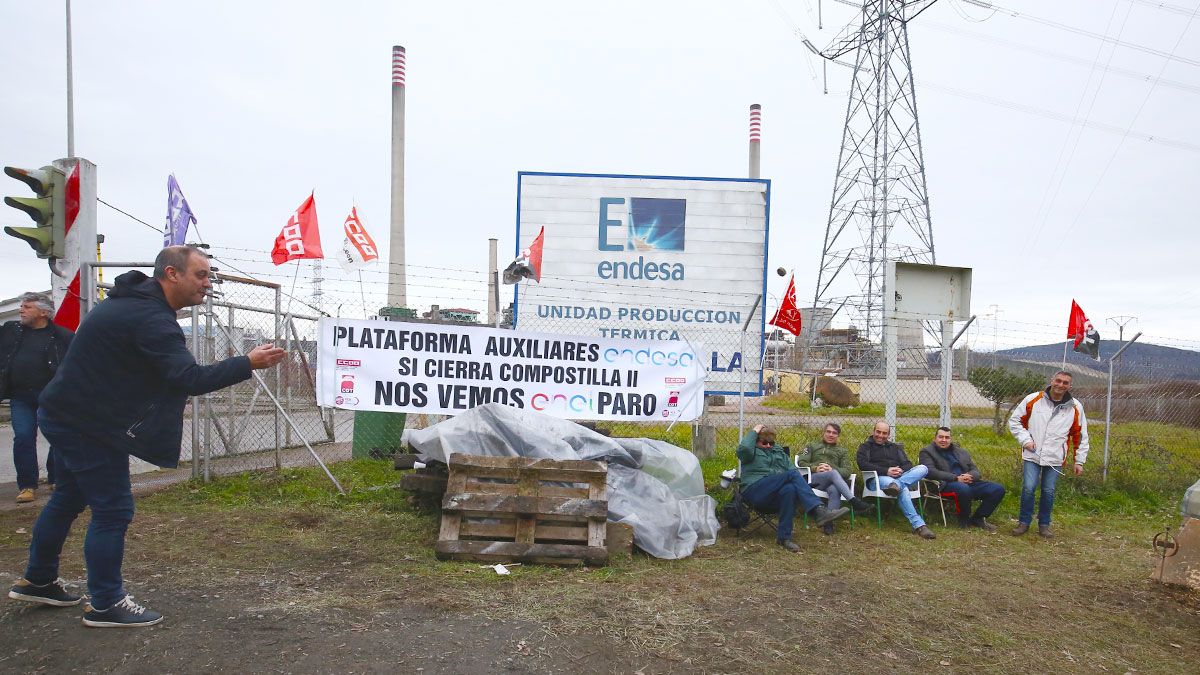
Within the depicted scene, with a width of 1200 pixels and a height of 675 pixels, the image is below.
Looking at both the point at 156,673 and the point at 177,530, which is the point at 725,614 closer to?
the point at 156,673

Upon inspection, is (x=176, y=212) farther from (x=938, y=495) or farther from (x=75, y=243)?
(x=938, y=495)

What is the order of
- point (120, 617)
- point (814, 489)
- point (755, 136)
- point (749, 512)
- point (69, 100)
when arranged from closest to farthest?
point (120, 617) < point (749, 512) < point (814, 489) < point (69, 100) < point (755, 136)

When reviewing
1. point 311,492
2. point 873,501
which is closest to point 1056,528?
point 873,501

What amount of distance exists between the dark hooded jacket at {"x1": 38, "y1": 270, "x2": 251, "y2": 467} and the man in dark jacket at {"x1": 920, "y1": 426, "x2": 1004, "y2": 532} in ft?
20.8

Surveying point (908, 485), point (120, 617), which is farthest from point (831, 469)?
point (120, 617)

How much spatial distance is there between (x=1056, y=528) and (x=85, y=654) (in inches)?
307

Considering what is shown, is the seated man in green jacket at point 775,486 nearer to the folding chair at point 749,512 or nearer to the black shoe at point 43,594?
the folding chair at point 749,512

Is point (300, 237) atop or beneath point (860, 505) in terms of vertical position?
atop

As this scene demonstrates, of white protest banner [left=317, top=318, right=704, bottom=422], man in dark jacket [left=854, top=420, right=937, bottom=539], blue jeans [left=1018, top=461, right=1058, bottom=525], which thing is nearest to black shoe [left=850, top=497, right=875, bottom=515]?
man in dark jacket [left=854, top=420, right=937, bottom=539]

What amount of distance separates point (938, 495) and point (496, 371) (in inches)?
175

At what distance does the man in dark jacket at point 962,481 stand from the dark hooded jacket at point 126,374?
634 centimetres

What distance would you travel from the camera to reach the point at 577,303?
982cm

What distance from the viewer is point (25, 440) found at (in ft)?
21.6

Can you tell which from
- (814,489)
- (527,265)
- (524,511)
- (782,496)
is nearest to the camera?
(524,511)
